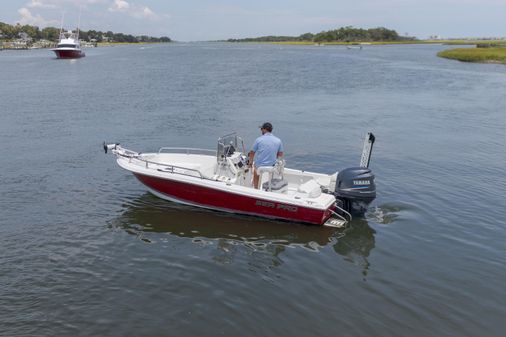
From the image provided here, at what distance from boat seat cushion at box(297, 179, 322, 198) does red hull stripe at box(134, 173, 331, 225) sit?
530 millimetres

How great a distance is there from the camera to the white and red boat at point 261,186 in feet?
38.1

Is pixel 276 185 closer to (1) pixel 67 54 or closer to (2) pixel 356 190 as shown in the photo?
(2) pixel 356 190

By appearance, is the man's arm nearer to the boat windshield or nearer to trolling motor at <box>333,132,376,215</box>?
the boat windshield

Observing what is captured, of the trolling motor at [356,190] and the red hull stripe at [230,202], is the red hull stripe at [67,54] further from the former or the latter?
the trolling motor at [356,190]

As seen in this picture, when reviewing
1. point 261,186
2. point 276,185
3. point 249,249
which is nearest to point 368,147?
point 276,185

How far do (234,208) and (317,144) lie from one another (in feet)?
30.0

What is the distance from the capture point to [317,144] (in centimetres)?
2045

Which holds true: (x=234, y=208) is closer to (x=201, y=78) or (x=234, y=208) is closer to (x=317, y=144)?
(x=317, y=144)

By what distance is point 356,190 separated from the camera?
1162cm

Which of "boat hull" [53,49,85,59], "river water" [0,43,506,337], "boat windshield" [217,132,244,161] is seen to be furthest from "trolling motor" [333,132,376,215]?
"boat hull" [53,49,85,59]

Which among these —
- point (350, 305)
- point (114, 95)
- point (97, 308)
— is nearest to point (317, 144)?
point (350, 305)

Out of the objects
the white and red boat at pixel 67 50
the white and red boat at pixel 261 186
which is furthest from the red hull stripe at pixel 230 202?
the white and red boat at pixel 67 50

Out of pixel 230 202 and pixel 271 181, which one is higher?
pixel 271 181

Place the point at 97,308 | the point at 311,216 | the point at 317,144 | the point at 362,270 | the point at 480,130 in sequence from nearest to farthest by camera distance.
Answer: the point at 97,308
the point at 362,270
the point at 311,216
the point at 317,144
the point at 480,130
